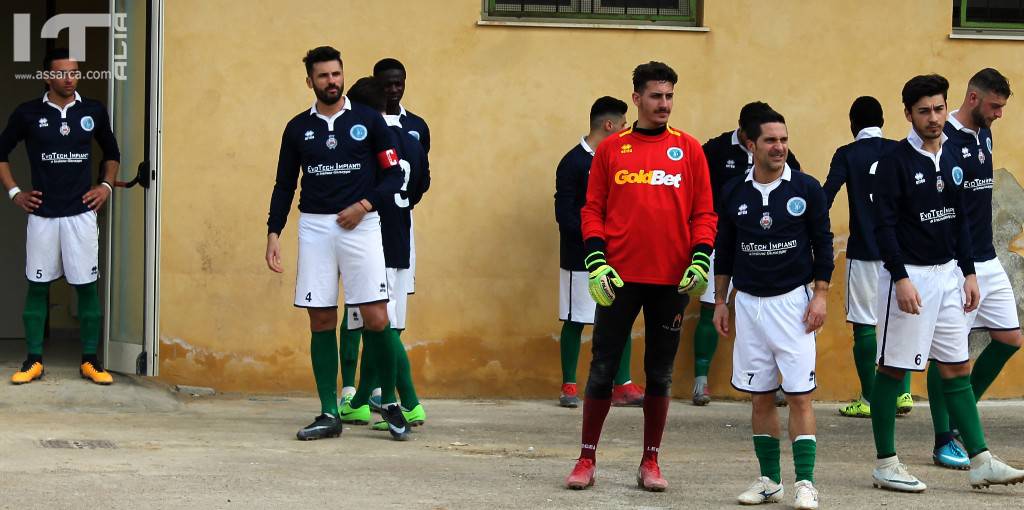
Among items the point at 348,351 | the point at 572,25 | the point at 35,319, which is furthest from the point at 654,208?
the point at 35,319

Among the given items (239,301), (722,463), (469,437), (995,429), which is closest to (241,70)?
(239,301)

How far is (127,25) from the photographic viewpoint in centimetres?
1009

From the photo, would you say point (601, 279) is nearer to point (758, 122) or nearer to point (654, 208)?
point (654, 208)

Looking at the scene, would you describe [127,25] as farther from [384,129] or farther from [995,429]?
[995,429]

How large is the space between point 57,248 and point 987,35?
680 cm

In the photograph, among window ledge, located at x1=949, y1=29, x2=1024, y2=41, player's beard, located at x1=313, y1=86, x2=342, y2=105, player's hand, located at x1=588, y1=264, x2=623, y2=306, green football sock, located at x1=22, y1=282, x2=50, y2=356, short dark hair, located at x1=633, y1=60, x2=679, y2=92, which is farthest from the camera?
window ledge, located at x1=949, y1=29, x2=1024, y2=41

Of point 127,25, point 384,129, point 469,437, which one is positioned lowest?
point 469,437

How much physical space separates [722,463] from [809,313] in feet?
5.35

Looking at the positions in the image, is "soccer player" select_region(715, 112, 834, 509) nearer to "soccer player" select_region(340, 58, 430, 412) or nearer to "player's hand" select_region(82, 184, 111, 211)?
"soccer player" select_region(340, 58, 430, 412)

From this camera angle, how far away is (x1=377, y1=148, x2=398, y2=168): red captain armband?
852cm

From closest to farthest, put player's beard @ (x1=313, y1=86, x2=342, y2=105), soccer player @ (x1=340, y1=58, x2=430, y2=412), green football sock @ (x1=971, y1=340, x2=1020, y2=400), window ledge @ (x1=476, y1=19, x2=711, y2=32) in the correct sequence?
green football sock @ (x1=971, y1=340, x2=1020, y2=400), player's beard @ (x1=313, y1=86, x2=342, y2=105), soccer player @ (x1=340, y1=58, x2=430, y2=412), window ledge @ (x1=476, y1=19, x2=711, y2=32)

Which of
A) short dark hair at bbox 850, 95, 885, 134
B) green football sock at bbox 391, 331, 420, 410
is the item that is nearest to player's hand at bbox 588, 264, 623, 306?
green football sock at bbox 391, 331, 420, 410

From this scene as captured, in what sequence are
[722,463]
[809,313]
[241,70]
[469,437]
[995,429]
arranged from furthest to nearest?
[241,70], [995,429], [469,437], [722,463], [809,313]

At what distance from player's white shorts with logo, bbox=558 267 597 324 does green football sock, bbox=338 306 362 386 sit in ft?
5.26
